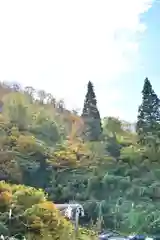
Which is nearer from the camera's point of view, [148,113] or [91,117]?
[148,113]

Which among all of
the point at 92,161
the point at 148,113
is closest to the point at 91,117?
the point at 148,113

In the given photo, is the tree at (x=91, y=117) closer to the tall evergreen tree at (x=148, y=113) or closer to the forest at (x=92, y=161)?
the forest at (x=92, y=161)

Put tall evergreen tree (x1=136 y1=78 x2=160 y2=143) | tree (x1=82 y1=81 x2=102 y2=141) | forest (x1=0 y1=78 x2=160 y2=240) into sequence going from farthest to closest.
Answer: tree (x1=82 y1=81 x2=102 y2=141) → tall evergreen tree (x1=136 y1=78 x2=160 y2=143) → forest (x1=0 y1=78 x2=160 y2=240)

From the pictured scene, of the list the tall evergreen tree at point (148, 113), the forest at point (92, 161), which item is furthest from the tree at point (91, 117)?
the tall evergreen tree at point (148, 113)

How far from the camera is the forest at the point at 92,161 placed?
15008 millimetres

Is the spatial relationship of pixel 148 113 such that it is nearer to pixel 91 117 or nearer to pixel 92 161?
pixel 91 117

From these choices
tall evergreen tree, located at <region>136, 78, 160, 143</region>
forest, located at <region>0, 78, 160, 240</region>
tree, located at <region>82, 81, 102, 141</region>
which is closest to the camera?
forest, located at <region>0, 78, 160, 240</region>

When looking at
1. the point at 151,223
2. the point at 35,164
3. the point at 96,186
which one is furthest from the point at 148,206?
the point at 35,164

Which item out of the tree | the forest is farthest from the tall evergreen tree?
the tree

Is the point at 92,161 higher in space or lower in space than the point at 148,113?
lower

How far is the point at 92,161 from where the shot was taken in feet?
59.4

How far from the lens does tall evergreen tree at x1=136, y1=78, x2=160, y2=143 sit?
1912 centimetres

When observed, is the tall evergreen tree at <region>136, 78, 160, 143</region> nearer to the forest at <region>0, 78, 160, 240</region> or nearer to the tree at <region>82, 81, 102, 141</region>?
the forest at <region>0, 78, 160, 240</region>

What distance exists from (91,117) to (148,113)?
2517 millimetres
